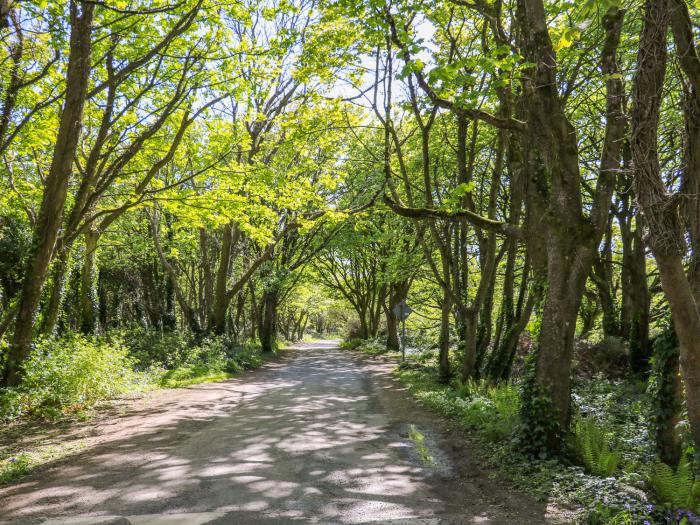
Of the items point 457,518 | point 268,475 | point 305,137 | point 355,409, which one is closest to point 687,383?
point 457,518

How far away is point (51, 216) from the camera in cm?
931

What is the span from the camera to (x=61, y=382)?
9133mm

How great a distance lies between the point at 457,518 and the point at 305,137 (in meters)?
10.1

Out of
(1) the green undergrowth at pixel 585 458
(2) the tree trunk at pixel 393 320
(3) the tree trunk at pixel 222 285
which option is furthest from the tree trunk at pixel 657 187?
(2) the tree trunk at pixel 393 320

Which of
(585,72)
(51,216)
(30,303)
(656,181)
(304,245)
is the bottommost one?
(30,303)

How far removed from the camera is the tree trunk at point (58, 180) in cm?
909

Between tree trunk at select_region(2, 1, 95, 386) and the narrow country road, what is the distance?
2.57m

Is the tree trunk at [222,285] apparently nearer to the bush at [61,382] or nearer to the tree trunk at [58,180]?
the bush at [61,382]

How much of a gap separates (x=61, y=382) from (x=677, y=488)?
32.2 ft

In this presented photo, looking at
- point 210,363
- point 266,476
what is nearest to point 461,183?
point 266,476

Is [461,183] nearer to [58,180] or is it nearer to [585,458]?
[585,458]

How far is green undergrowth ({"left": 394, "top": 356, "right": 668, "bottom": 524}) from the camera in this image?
4488 millimetres

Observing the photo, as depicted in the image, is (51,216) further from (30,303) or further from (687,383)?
(687,383)

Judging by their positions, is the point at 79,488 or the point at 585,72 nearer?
the point at 79,488
